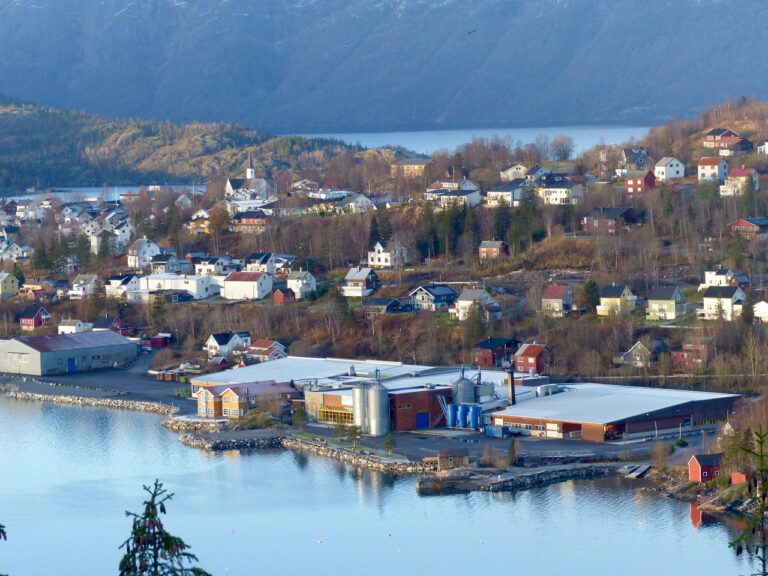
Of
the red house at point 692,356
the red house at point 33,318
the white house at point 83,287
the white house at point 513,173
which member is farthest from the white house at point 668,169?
the red house at point 33,318

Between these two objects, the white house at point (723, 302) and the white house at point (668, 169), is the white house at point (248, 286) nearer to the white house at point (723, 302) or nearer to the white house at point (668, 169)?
the white house at point (668, 169)

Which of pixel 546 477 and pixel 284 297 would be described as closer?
pixel 546 477

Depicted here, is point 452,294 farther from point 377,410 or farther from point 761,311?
point 377,410

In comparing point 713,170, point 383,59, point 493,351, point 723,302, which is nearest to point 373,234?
point 713,170

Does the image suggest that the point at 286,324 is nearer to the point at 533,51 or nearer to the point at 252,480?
the point at 252,480

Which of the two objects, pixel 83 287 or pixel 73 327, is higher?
pixel 83 287
